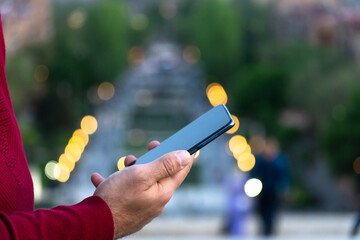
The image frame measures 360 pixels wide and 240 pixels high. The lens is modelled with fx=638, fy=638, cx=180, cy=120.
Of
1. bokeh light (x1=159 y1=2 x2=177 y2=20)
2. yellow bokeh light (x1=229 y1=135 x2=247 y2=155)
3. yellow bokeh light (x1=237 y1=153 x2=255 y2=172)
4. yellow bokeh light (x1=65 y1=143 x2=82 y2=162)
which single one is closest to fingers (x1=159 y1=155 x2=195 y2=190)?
yellow bokeh light (x1=237 y1=153 x2=255 y2=172)

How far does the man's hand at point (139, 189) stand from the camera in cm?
144

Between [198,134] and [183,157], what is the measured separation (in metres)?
0.13

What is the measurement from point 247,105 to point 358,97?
13.9 metres

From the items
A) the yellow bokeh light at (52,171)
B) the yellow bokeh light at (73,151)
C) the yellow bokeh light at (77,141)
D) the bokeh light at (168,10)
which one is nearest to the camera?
the yellow bokeh light at (52,171)

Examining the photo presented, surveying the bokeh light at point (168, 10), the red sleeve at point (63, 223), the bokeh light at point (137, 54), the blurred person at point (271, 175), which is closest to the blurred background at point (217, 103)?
the blurred person at point (271, 175)

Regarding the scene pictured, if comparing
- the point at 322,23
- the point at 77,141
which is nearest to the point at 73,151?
the point at 77,141

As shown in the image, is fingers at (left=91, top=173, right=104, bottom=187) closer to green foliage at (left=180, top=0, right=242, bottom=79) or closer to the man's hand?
the man's hand

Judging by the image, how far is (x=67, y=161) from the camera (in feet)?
88.1

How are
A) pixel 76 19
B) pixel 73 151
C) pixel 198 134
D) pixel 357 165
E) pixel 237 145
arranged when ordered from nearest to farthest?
pixel 198 134 → pixel 357 165 → pixel 73 151 → pixel 237 145 → pixel 76 19

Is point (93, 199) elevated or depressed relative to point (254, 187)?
depressed

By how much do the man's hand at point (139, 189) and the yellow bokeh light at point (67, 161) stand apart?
Answer: 82.4ft

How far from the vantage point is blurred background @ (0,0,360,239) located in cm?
2023

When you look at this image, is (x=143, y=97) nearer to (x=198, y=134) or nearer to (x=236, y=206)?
(x=236, y=206)

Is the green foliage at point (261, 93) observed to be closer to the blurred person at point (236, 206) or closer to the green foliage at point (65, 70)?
the green foliage at point (65, 70)
